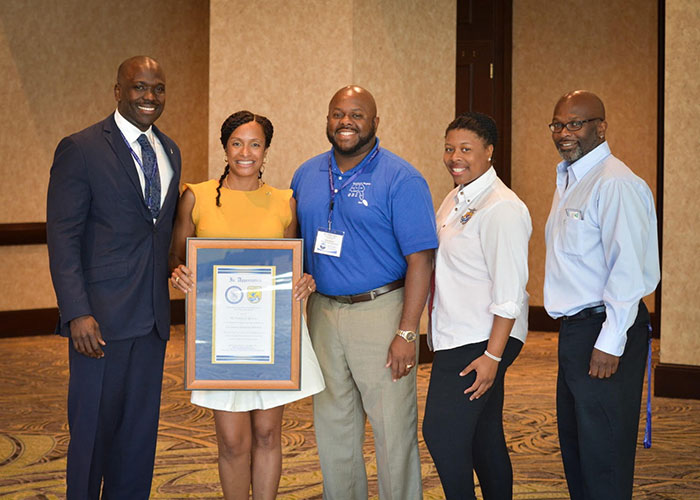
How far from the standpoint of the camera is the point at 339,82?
6.81 meters

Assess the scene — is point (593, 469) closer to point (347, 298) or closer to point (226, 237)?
point (347, 298)

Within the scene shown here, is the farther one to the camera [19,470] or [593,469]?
[19,470]

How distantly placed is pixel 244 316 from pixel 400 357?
61 cm

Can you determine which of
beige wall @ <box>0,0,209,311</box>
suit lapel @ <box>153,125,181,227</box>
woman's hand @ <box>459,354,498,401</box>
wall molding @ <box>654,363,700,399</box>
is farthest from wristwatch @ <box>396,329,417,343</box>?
beige wall @ <box>0,0,209,311</box>

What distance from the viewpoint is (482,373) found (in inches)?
124

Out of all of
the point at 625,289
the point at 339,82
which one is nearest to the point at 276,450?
the point at 625,289

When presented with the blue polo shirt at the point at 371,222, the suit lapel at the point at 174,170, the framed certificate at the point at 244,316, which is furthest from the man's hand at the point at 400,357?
the suit lapel at the point at 174,170

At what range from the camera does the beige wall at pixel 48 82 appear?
8414 millimetres

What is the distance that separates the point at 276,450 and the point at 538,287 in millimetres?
5963

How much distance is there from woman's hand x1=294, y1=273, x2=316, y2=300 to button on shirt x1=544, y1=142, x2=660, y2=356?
0.87 meters

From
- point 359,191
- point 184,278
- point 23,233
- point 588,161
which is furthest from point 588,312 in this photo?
point 23,233

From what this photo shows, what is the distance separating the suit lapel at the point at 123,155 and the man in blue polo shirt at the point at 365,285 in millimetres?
625

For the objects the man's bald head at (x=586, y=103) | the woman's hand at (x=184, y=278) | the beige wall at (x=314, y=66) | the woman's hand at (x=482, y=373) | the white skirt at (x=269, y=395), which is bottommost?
the white skirt at (x=269, y=395)

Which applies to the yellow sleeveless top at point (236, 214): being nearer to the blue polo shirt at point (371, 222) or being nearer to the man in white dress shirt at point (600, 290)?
the blue polo shirt at point (371, 222)
